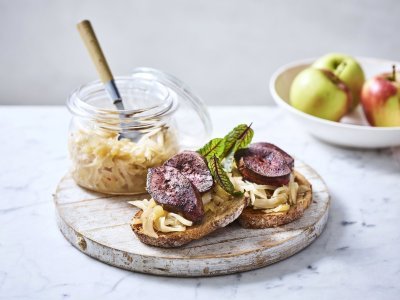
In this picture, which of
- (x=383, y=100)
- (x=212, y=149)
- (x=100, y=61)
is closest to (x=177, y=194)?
(x=212, y=149)

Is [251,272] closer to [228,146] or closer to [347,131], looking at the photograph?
[228,146]

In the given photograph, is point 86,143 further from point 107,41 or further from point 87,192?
point 107,41

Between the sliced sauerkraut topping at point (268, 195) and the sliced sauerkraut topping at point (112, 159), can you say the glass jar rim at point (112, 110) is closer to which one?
the sliced sauerkraut topping at point (112, 159)

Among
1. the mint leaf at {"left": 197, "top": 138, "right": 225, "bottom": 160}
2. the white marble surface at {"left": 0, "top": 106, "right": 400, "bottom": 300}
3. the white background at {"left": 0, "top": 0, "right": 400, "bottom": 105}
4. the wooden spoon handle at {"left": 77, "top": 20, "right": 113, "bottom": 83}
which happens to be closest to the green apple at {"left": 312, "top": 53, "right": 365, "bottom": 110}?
the white marble surface at {"left": 0, "top": 106, "right": 400, "bottom": 300}

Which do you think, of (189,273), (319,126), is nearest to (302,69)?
(319,126)

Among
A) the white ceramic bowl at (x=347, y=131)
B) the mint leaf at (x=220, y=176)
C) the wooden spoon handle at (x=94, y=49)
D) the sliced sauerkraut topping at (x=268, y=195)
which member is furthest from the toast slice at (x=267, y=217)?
the wooden spoon handle at (x=94, y=49)

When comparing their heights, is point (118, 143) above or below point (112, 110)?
below

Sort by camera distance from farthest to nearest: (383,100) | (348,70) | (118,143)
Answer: (348,70) < (383,100) < (118,143)

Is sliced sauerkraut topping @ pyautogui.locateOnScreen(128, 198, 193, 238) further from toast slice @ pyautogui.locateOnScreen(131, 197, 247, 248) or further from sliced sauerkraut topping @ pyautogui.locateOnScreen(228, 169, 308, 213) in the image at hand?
sliced sauerkraut topping @ pyautogui.locateOnScreen(228, 169, 308, 213)
